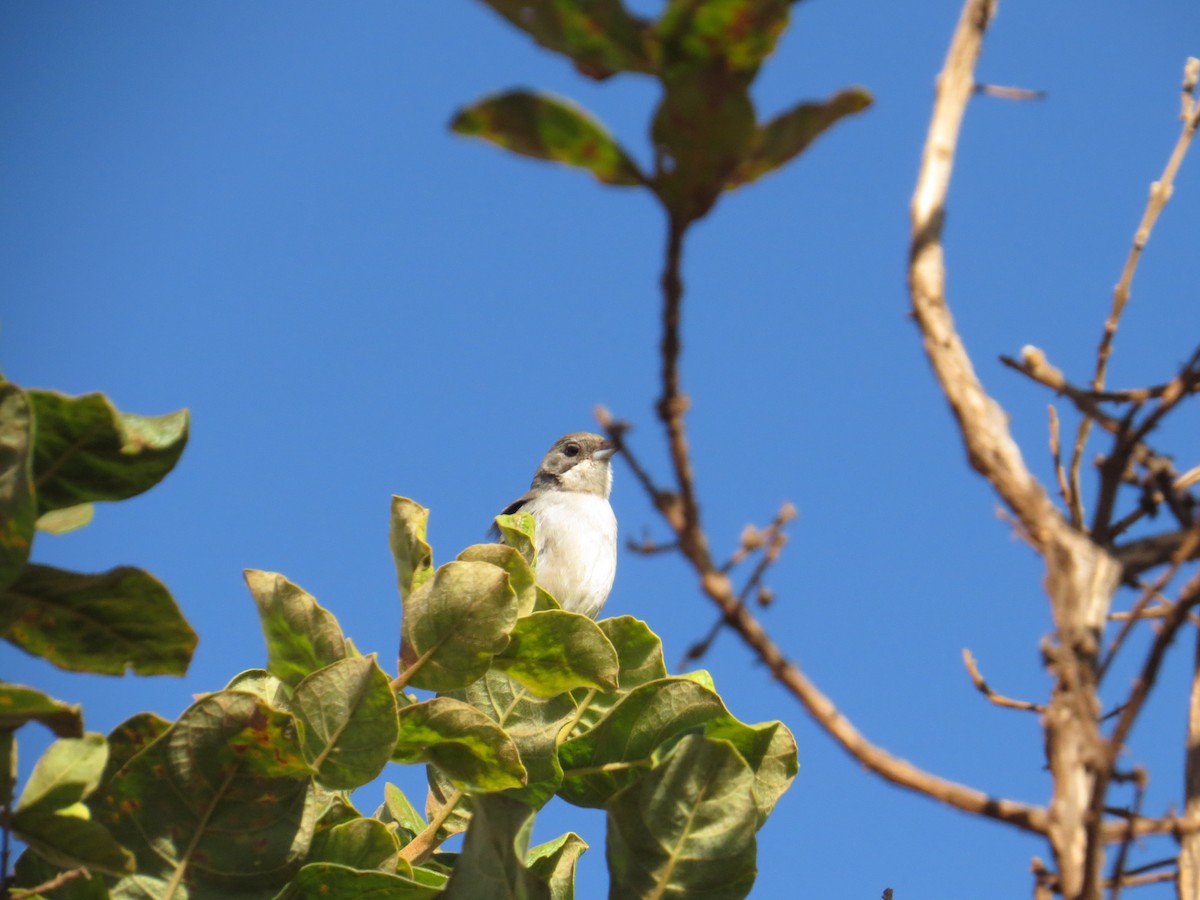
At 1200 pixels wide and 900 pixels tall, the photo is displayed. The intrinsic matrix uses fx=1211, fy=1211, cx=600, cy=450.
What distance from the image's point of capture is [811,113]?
1107mm

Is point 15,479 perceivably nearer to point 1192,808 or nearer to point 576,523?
point 1192,808

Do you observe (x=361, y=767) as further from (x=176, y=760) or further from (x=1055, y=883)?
(x=1055, y=883)

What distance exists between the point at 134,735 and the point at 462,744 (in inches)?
22.0

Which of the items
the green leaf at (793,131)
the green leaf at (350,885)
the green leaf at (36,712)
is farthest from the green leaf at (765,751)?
the green leaf at (793,131)

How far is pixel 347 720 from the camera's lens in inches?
80.4

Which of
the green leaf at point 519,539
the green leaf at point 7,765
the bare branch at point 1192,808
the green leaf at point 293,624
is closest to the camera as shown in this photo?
the bare branch at point 1192,808

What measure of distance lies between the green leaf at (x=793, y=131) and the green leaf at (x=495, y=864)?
1360 millimetres

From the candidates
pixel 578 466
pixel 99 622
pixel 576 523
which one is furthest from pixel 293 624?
pixel 578 466

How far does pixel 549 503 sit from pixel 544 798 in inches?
292

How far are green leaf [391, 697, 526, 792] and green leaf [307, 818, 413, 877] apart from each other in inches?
5.9

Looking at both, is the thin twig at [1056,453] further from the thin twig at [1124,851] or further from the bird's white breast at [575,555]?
the bird's white breast at [575,555]

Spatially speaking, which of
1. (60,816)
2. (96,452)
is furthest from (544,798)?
(96,452)

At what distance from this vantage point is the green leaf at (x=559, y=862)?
7.74 feet

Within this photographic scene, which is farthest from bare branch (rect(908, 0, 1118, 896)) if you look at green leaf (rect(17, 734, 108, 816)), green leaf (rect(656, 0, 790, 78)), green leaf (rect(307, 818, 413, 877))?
green leaf (rect(307, 818, 413, 877))
